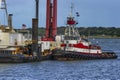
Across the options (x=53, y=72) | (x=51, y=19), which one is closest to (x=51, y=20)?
(x=51, y=19)

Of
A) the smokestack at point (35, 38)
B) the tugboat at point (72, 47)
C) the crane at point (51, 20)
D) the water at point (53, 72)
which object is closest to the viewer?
the water at point (53, 72)

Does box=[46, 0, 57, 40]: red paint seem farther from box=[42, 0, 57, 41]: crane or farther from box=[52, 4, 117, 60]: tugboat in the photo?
box=[52, 4, 117, 60]: tugboat

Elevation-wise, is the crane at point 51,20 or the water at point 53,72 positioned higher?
the crane at point 51,20

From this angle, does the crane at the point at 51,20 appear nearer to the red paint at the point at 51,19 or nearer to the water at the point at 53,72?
the red paint at the point at 51,19

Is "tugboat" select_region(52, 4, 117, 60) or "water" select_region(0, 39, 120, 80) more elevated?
"tugboat" select_region(52, 4, 117, 60)

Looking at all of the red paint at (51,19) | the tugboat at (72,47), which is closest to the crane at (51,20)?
the red paint at (51,19)

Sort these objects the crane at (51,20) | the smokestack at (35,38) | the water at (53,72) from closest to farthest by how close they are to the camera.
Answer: the water at (53,72), the smokestack at (35,38), the crane at (51,20)

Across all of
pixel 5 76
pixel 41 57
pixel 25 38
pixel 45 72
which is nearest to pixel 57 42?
pixel 25 38

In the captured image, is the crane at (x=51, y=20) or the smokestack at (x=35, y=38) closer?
the smokestack at (x=35, y=38)

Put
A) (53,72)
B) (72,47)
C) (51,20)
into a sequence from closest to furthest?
1. (53,72)
2. (72,47)
3. (51,20)

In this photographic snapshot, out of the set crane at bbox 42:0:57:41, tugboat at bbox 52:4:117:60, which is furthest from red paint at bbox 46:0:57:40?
tugboat at bbox 52:4:117:60

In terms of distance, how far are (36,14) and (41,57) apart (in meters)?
7.24

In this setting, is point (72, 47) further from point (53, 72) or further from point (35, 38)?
point (53, 72)

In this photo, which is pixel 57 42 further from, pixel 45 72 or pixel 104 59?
pixel 45 72
